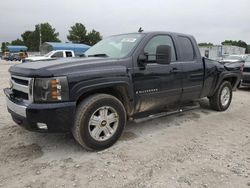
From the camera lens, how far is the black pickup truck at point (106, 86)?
3367 mm

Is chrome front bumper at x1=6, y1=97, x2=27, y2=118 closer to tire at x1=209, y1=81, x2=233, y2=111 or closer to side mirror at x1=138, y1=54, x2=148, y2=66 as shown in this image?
side mirror at x1=138, y1=54, x2=148, y2=66

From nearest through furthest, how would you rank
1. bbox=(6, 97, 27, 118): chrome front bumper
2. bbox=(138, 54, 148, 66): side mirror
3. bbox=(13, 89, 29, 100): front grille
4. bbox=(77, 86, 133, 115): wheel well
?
bbox=(6, 97, 27, 118): chrome front bumper, bbox=(13, 89, 29, 100): front grille, bbox=(77, 86, 133, 115): wheel well, bbox=(138, 54, 148, 66): side mirror

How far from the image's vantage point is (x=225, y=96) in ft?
21.6

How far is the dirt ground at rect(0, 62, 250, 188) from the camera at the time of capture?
10.2 ft

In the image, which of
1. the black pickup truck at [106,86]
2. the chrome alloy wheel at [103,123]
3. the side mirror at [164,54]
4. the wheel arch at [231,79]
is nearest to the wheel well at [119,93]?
the black pickup truck at [106,86]

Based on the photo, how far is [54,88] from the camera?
3322 mm

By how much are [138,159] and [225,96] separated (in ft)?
12.7

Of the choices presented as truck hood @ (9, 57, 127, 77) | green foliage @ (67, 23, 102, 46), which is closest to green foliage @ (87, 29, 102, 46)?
green foliage @ (67, 23, 102, 46)

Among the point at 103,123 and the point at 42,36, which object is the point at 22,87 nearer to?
the point at 103,123

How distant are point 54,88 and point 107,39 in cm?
226

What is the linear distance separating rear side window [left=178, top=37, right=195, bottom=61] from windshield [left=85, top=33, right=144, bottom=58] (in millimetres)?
1078

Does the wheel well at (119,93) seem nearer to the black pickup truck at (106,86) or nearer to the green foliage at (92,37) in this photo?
the black pickup truck at (106,86)

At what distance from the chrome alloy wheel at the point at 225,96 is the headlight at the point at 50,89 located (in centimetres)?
439

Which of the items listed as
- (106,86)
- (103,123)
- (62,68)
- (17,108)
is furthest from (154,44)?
(17,108)
